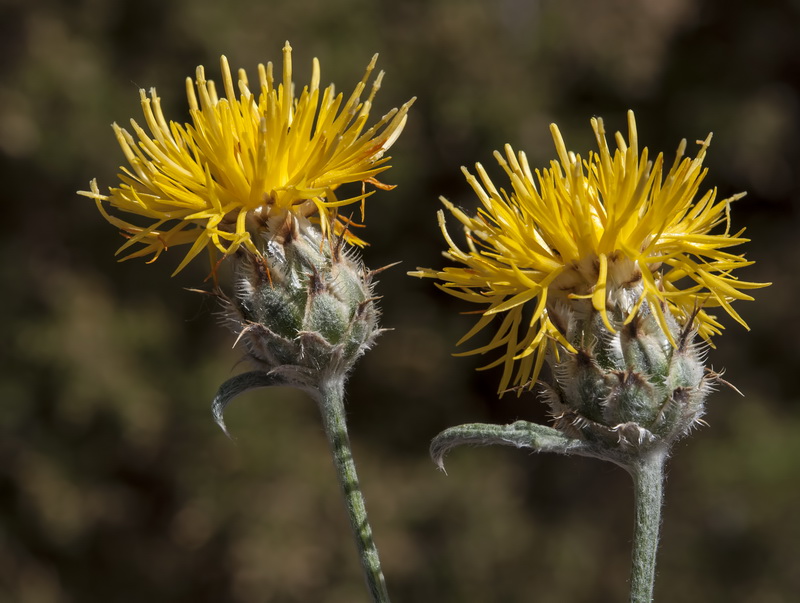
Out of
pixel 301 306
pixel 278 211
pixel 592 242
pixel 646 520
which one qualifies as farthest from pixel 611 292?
pixel 278 211

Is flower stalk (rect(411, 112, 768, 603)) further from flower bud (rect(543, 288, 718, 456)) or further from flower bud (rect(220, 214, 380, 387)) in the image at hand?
flower bud (rect(220, 214, 380, 387))

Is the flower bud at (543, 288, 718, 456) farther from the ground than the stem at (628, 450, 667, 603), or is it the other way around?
the flower bud at (543, 288, 718, 456)

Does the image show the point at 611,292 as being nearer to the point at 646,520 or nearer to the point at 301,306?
the point at 646,520

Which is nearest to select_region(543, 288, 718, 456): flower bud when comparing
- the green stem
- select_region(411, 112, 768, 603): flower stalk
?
select_region(411, 112, 768, 603): flower stalk

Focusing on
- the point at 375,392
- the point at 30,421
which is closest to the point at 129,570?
the point at 30,421

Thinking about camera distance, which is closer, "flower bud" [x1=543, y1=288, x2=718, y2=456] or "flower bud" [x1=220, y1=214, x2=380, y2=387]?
"flower bud" [x1=543, y1=288, x2=718, y2=456]

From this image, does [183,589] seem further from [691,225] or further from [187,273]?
[691,225]
